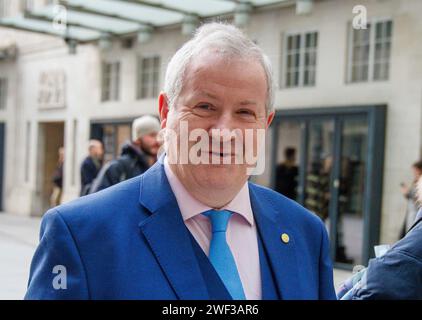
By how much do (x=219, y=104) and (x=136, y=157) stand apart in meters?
3.90

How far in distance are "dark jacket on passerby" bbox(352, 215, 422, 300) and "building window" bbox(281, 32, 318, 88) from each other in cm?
801

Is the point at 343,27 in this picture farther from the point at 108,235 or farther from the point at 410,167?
the point at 108,235

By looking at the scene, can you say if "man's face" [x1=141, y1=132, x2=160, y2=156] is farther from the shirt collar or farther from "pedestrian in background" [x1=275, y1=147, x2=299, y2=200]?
"pedestrian in background" [x1=275, y1=147, x2=299, y2=200]

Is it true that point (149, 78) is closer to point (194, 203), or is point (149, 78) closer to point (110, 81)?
point (110, 81)

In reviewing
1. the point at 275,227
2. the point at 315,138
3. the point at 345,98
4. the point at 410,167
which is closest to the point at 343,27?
the point at 345,98

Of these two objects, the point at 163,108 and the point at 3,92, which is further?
the point at 3,92

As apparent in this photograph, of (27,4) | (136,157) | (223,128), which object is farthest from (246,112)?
(27,4)

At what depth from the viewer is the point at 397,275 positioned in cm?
196

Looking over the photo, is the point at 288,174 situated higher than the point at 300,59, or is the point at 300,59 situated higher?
the point at 300,59

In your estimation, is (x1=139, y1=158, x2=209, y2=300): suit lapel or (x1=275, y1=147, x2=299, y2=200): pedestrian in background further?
(x1=275, y1=147, x2=299, y2=200): pedestrian in background

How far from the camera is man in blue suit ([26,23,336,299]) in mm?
1471

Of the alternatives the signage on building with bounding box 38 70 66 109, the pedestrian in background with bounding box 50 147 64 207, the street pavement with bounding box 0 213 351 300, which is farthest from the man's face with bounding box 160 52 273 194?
the signage on building with bounding box 38 70 66 109

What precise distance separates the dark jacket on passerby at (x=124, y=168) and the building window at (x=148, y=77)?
757cm
